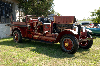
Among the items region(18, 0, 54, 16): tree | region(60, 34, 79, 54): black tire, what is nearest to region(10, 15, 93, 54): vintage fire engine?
region(60, 34, 79, 54): black tire

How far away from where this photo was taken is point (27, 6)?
11.9 meters

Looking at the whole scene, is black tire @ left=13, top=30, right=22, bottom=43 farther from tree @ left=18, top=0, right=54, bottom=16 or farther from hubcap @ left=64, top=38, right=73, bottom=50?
tree @ left=18, top=0, right=54, bottom=16

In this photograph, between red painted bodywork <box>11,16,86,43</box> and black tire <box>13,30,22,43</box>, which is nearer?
red painted bodywork <box>11,16,86,43</box>

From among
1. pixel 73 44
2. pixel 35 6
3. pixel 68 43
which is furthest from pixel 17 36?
pixel 35 6

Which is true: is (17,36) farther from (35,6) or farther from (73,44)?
(35,6)

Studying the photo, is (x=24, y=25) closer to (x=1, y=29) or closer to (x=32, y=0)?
(x=1, y=29)

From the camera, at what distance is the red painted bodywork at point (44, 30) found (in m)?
5.74

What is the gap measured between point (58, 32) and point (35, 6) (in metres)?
6.96

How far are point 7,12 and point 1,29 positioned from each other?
396 centimetres

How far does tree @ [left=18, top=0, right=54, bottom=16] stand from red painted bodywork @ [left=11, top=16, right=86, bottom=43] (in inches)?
170

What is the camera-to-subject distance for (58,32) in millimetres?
6309

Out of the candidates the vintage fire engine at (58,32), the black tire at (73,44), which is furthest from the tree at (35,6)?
the black tire at (73,44)

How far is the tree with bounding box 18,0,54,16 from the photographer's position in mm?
11930

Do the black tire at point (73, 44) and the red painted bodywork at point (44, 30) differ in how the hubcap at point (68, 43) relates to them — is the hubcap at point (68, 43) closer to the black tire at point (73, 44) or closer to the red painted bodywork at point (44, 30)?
the black tire at point (73, 44)
